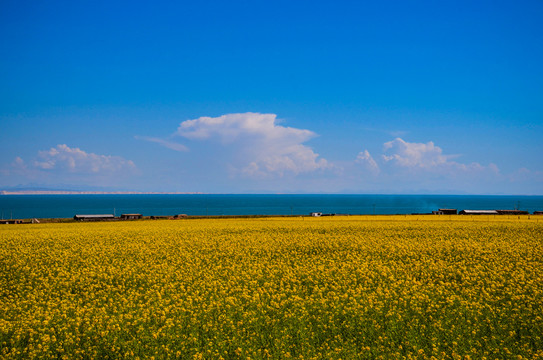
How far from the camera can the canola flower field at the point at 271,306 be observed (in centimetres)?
997

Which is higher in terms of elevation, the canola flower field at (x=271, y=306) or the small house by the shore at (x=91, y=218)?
the canola flower field at (x=271, y=306)

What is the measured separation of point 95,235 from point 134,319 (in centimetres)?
2498

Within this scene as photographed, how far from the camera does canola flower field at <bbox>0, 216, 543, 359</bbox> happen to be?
9969mm

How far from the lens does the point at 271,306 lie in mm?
12805

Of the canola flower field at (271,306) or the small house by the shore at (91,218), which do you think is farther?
the small house by the shore at (91,218)

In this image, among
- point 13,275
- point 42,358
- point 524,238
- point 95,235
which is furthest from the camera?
point 95,235

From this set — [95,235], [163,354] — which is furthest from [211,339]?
[95,235]

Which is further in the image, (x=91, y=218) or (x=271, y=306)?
(x=91, y=218)

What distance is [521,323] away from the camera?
1141 centimetres

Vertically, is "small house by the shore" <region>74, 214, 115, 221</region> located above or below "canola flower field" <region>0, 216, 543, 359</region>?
below

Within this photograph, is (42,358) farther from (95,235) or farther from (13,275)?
(95,235)

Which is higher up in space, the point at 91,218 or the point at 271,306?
the point at 271,306

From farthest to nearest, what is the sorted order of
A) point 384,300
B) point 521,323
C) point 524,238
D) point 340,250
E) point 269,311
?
point 524,238 < point 340,250 < point 384,300 < point 269,311 < point 521,323

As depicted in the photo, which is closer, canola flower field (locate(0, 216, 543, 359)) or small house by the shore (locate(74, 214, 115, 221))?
canola flower field (locate(0, 216, 543, 359))
